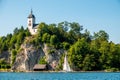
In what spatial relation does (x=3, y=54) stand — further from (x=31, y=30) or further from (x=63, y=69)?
(x=63, y=69)

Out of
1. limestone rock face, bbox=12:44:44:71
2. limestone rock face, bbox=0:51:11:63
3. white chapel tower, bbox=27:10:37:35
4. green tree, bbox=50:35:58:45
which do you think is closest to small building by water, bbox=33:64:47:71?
limestone rock face, bbox=12:44:44:71

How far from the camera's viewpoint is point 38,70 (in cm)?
7312

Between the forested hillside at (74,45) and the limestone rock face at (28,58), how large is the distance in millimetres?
1387

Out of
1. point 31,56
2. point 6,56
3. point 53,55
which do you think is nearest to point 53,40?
point 53,55

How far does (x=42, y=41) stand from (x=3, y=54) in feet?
38.8

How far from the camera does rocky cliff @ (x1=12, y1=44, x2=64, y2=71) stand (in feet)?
242

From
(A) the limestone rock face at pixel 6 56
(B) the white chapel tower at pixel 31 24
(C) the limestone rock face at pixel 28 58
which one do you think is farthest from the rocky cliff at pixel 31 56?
(B) the white chapel tower at pixel 31 24

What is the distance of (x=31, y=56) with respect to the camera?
75.4 metres

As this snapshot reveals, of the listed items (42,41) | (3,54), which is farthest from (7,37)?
(42,41)

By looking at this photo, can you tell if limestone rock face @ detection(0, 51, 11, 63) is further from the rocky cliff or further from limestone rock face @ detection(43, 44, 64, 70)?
limestone rock face @ detection(43, 44, 64, 70)

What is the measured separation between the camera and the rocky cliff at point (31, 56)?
242ft

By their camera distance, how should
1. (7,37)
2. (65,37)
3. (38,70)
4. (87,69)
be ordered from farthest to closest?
(7,37) → (65,37) → (38,70) → (87,69)

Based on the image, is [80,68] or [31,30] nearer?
[80,68]

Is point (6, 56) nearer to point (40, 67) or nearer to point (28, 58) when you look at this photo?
point (28, 58)
